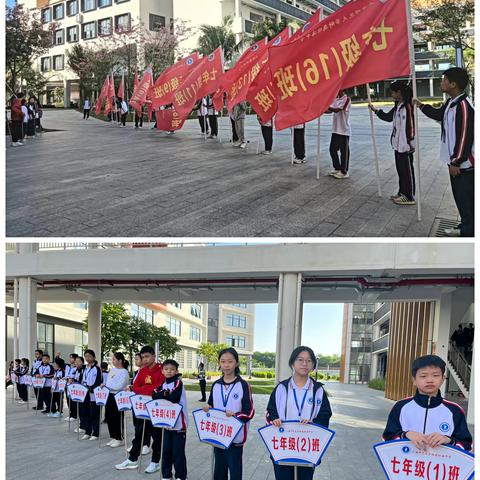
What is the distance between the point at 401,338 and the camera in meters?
19.3

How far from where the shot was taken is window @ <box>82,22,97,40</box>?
25719 mm

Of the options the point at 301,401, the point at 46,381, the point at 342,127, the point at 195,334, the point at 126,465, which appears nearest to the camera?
the point at 301,401

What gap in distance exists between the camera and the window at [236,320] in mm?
65188

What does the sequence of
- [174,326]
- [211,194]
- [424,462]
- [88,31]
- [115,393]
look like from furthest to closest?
[174,326] → [88,31] → [211,194] → [115,393] → [424,462]

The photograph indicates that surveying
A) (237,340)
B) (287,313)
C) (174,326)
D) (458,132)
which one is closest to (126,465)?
(458,132)

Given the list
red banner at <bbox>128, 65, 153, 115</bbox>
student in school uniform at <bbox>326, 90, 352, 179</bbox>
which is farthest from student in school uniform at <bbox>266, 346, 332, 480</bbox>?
red banner at <bbox>128, 65, 153, 115</bbox>

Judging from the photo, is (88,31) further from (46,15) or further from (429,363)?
(429,363)

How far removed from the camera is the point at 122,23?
967 inches

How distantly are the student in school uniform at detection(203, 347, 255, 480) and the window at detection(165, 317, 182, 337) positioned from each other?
118 feet

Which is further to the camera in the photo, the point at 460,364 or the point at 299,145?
the point at 460,364

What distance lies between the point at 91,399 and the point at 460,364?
369 inches

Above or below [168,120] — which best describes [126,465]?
below

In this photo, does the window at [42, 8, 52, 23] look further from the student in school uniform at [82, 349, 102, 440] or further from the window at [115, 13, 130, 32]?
the student in school uniform at [82, 349, 102, 440]

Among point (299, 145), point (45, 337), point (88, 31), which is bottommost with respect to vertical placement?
point (45, 337)
